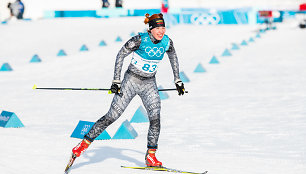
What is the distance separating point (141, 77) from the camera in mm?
6125

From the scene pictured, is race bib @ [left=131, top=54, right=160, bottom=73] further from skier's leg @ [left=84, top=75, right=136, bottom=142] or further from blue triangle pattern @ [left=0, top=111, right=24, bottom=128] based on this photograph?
blue triangle pattern @ [left=0, top=111, right=24, bottom=128]

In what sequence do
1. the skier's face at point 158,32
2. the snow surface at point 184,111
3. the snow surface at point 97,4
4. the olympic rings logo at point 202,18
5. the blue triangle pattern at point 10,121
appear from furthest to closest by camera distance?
1. the snow surface at point 97,4
2. the olympic rings logo at point 202,18
3. the blue triangle pattern at point 10,121
4. the snow surface at point 184,111
5. the skier's face at point 158,32

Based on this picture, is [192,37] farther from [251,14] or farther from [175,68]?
[175,68]

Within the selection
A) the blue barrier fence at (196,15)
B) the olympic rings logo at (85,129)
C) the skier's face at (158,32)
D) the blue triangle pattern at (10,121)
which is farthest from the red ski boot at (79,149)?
the blue barrier fence at (196,15)

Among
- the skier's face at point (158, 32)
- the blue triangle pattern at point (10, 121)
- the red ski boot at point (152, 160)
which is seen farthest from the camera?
the blue triangle pattern at point (10, 121)

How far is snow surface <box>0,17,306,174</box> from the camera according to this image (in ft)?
22.3

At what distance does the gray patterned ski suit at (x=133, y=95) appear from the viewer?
6012mm

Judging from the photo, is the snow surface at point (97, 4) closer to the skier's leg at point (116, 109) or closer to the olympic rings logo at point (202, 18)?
the olympic rings logo at point (202, 18)

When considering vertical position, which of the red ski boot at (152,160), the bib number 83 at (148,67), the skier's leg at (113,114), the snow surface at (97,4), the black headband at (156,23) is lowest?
the snow surface at (97,4)

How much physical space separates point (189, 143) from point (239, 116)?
86.5 inches

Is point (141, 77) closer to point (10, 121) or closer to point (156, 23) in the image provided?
point (156, 23)

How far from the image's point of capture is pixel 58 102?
11.7 meters

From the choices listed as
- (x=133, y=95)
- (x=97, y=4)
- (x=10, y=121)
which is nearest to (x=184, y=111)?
(x=10, y=121)

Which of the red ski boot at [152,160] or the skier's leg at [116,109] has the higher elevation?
the skier's leg at [116,109]
